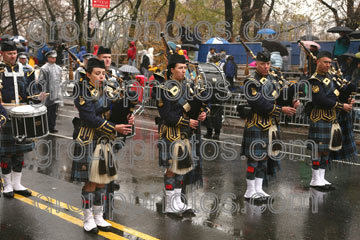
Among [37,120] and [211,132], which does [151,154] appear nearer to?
[211,132]

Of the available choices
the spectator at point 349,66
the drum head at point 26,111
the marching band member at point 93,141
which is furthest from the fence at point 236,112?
the marching band member at point 93,141

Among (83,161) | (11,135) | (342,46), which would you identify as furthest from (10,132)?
(342,46)

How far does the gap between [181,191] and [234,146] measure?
466 cm

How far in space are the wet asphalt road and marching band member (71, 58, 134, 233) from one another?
41cm

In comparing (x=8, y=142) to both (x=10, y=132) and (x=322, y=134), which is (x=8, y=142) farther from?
(x=322, y=134)

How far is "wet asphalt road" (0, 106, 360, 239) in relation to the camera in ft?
18.0

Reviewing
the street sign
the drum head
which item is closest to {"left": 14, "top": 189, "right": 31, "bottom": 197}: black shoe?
the drum head

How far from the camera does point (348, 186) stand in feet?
25.0

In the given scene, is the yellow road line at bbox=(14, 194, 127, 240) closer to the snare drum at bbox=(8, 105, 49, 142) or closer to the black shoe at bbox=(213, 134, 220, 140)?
the snare drum at bbox=(8, 105, 49, 142)

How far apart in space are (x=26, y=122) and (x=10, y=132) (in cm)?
60

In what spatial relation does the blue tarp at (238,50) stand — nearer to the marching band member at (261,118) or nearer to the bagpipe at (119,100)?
the marching band member at (261,118)

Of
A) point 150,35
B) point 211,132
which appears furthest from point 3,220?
point 150,35

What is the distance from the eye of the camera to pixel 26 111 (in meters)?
6.22

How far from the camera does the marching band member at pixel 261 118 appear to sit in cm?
656
